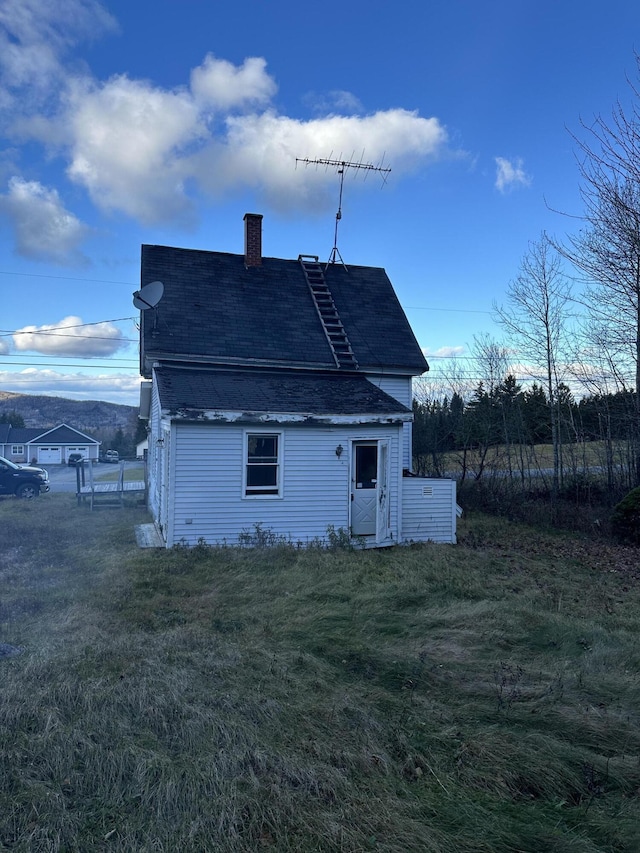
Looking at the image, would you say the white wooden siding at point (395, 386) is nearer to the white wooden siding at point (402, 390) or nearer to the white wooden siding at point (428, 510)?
the white wooden siding at point (402, 390)

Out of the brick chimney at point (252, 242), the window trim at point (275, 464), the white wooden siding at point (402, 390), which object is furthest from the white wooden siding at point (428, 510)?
the brick chimney at point (252, 242)

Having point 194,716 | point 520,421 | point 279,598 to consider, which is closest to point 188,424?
point 279,598

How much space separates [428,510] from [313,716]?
903 centimetres

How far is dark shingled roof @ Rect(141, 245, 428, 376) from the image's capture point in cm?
1437

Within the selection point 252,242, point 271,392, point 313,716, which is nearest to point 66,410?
point 252,242

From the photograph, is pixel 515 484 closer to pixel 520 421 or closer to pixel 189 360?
pixel 520 421

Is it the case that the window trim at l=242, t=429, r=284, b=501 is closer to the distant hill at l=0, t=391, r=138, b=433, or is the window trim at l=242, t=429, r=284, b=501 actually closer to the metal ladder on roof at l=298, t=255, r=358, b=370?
the metal ladder on roof at l=298, t=255, r=358, b=370

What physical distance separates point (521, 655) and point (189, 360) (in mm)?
10340

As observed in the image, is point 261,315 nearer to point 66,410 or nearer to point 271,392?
point 271,392

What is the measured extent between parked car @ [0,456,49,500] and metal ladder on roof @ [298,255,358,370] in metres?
12.7

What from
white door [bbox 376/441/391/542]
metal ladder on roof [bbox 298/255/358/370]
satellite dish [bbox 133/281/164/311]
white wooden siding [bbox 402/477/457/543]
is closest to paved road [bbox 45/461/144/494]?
satellite dish [bbox 133/281/164/311]

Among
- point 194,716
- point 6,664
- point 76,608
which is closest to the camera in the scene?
point 194,716

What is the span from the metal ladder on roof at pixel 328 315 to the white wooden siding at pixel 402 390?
3.44 feet

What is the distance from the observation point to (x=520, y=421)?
72.3 feet
